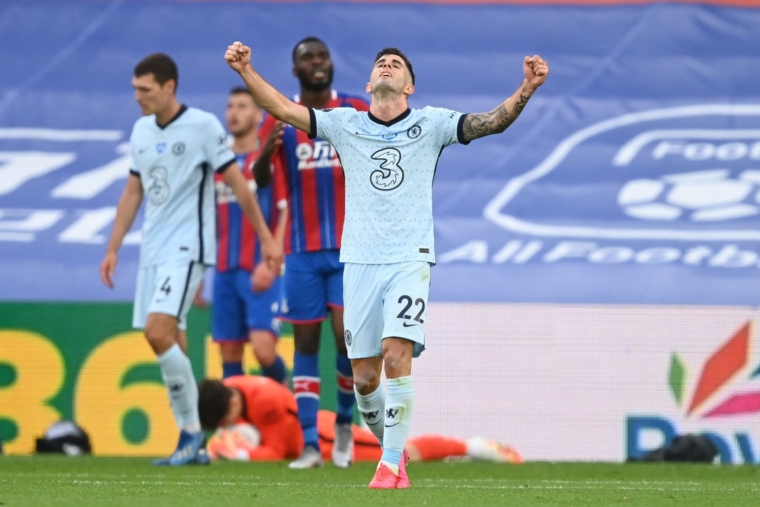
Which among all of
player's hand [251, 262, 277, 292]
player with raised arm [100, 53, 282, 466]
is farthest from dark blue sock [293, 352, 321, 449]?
player's hand [251, 262, 277, 292]

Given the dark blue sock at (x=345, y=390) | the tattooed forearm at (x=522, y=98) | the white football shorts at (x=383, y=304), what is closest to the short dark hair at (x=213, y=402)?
the dark blue sock at (x=345, y=390)

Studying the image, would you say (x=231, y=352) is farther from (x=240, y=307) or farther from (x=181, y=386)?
(x=181, y=386)

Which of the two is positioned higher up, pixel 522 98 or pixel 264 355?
Answer: pixel 522 98

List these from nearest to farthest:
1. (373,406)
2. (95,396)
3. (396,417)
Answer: (396,417), (373,406), (95,396)

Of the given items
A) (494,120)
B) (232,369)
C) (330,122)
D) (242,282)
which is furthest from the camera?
(242,282)

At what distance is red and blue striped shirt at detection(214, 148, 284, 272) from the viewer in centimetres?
1028

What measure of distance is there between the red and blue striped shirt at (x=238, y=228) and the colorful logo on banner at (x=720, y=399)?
310 centimetres

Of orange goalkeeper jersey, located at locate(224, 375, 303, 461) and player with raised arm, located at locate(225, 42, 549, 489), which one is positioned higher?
player with raised arm, located at locate(225, 42, 549, 489)

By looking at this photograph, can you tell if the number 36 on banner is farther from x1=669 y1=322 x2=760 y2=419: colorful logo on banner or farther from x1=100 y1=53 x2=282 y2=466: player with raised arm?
x1=669 y1=322 x2=760 y2=419: colorful logo on banner

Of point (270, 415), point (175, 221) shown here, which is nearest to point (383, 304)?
point (175, 221)

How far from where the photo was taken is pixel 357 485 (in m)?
6.12

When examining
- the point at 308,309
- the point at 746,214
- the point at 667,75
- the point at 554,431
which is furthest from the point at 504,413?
the point at 667,75

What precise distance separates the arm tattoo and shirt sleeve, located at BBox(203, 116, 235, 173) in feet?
7.53

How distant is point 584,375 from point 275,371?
7.69 ft
